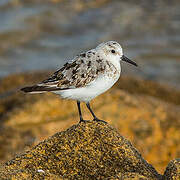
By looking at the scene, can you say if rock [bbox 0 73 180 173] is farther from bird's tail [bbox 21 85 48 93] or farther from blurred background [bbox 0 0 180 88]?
blurred background [bbox 0 0 180 88]

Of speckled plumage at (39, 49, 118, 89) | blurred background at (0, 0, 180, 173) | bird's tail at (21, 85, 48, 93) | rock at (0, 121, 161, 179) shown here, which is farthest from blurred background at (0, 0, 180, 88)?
rock at (0, 121, 161, 179)

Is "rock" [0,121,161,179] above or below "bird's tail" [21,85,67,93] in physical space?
below

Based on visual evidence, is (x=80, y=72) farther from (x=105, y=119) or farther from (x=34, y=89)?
(x=105, y=119)

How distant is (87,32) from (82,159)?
17677 mm

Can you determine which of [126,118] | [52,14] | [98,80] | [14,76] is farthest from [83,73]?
[52,14]

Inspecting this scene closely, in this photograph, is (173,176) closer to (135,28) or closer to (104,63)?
(104,63)

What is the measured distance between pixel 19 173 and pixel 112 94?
6416mm

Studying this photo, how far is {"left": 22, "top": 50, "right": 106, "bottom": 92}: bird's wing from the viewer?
6.69 m

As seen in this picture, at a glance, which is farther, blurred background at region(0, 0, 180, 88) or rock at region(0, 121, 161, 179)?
blurred background at region(0, 0, 180, 88)

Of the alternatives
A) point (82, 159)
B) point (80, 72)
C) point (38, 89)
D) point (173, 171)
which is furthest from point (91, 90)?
point (173, 171)

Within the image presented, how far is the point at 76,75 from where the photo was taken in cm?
676

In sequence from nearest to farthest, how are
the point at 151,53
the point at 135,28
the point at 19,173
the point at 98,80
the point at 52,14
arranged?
1. the point at 19,173
2. the point at 98,80
3. the point at 151,53
4. the point at 135,28
5. the point at 52,14

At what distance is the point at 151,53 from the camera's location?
2034 centimetres

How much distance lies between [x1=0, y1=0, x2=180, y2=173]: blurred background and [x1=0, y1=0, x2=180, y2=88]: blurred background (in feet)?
0.16
